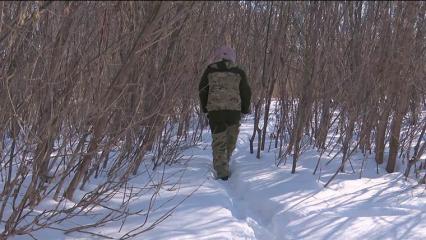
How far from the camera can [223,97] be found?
5.33 metres

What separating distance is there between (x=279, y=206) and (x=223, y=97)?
58.0 inches

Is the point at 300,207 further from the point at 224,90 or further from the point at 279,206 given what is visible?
the point at 224,90

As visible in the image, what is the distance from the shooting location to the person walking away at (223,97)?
5258mm

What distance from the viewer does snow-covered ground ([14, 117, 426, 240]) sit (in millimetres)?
3555

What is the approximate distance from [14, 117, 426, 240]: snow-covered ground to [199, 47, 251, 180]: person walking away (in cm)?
27

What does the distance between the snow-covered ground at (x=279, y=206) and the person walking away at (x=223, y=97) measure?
0.27 m

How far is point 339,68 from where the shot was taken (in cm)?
594

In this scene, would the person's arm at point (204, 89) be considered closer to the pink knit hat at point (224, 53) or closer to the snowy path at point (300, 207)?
the pink knit hat at point (224, 53)

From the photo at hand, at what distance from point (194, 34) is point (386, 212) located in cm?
210

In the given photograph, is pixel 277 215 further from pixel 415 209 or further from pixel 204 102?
pixel 204 102

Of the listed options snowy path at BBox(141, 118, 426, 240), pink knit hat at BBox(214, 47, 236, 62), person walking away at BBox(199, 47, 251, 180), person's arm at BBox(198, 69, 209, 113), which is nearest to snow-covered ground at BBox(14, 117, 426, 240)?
snowy path at BBox(141, 118, 426, 240)

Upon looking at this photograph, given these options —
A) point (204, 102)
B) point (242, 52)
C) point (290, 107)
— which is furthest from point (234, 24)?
point (204, 102)

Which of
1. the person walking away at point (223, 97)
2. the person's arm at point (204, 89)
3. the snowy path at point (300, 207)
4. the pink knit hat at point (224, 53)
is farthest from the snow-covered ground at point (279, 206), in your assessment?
the pink knit hat at point (224, 53)

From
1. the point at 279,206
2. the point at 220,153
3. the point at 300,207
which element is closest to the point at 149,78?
the point at 279,206
